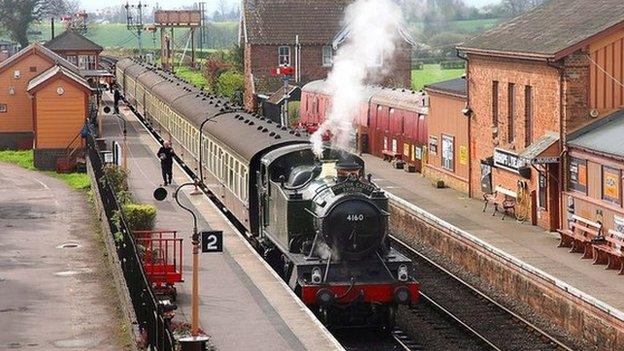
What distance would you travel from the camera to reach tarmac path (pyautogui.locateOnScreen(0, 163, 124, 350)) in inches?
750

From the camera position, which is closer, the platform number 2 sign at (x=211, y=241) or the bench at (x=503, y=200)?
the platform number 2 sign at (x=211, y=241)

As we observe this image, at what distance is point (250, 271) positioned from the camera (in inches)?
954

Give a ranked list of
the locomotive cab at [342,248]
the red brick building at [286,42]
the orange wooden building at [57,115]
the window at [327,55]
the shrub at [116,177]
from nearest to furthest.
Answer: the locomotive cab at [342,248] → the shrub at [116,177] → the orange wooden building at [57,115] → the window at [327,55] → the red brick building at [286,42]

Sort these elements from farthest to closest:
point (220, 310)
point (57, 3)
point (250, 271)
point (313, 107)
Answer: point (57, 3)
point (313, 107)
point (250, 271)
point (220, 310)

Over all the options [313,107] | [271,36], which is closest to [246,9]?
[271,36]

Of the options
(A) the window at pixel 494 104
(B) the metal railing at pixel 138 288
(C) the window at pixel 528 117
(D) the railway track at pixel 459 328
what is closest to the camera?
(B) the metal railing at pixel 138 288

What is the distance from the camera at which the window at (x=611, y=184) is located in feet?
85.4

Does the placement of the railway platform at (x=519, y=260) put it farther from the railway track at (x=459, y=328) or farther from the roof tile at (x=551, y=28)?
the roof tile at (x=551, y=28)

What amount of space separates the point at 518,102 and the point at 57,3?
97.5 meters

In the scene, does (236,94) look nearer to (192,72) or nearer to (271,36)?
(271,36)

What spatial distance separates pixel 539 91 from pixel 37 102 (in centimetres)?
2341

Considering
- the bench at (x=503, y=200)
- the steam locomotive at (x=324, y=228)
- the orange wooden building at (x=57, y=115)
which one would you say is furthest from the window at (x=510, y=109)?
the orange wooden building at (x=57, y=115)

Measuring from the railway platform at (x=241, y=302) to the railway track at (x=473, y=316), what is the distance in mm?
2876

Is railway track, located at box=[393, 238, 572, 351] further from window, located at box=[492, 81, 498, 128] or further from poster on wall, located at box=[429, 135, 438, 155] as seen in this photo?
poster on wall, located at box=[429, 135, 438, 155]
